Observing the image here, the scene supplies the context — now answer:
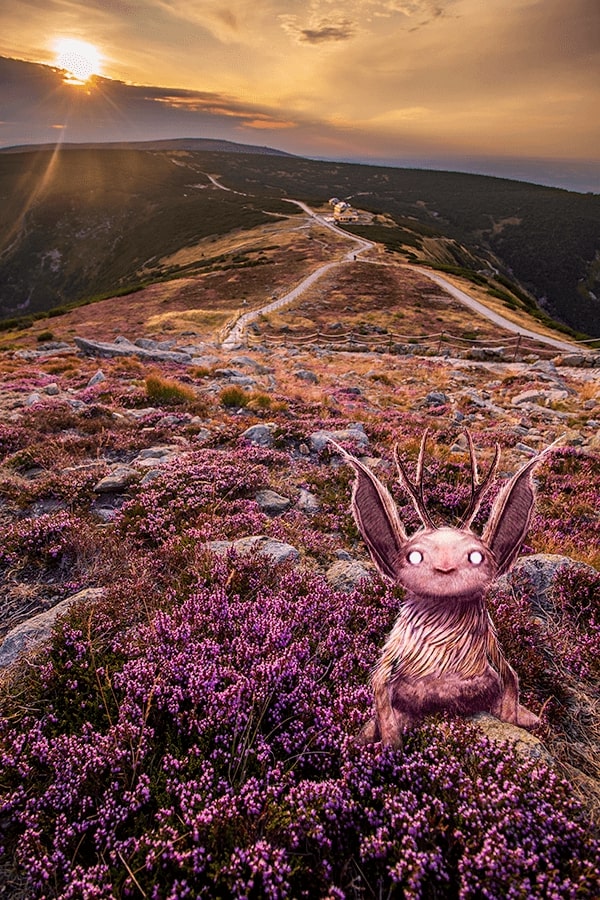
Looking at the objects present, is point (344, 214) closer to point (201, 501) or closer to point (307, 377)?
point (307, 377)

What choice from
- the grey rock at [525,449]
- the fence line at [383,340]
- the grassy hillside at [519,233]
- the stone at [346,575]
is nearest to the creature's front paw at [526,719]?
the stone at [346,575]

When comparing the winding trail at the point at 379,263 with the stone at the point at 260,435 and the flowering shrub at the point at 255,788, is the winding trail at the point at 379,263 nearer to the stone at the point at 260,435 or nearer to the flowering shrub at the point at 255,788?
the stone at the point at 260,435

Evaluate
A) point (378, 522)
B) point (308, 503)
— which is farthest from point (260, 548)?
point (378, 522)

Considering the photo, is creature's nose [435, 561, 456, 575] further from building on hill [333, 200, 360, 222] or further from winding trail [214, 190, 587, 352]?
building on hill [333, 200, 360, 222]

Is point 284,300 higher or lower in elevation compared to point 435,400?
higher

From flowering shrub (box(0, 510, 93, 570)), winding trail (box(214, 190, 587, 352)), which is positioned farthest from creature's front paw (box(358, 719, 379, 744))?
winding trail (box(214, 190, 587, 352))

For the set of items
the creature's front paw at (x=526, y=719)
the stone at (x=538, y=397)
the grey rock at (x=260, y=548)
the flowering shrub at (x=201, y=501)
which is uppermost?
the stone at (x=538, y=397)

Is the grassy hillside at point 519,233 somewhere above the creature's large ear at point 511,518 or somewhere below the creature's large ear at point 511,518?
above
